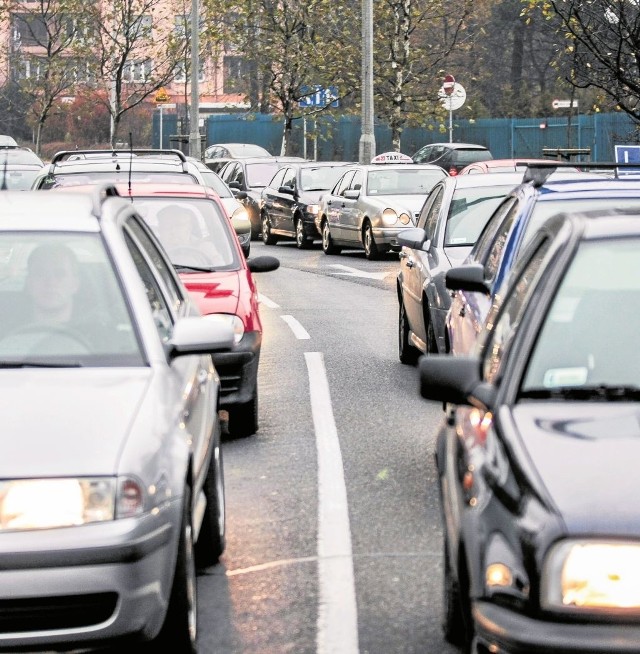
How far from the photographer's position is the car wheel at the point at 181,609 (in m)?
5.00

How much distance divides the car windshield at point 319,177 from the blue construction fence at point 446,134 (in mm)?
13857

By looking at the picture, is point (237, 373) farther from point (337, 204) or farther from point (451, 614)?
point (337, 204)

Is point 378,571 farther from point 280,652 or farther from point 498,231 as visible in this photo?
point 498,231

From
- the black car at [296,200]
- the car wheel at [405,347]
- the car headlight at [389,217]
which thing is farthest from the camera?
the black car at [296,200]

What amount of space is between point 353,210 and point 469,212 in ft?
50.1

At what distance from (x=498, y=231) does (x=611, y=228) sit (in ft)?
13.2

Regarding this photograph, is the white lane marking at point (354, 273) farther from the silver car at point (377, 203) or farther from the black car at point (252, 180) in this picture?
the black car at point (252, 180)

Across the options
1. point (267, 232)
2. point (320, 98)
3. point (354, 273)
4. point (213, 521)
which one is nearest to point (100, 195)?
point (213, 521)

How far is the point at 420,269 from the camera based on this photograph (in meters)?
12.1

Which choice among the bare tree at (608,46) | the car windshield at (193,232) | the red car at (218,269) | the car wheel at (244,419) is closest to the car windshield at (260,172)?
the bare tree at (608,46)

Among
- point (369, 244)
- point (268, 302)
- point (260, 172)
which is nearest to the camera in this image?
point (268, 302)

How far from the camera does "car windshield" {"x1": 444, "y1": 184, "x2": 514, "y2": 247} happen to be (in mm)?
Answer: 12141

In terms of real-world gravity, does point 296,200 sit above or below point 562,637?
above

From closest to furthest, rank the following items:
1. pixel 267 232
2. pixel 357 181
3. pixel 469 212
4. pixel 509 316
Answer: pixel 509 316
pixel 469 212
pixel 357 181
pixel 267 232
